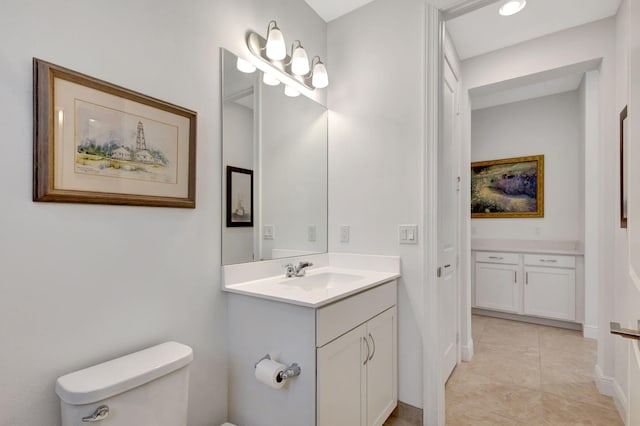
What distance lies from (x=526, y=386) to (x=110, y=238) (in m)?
2.75

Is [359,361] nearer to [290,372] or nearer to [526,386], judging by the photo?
[290,372]

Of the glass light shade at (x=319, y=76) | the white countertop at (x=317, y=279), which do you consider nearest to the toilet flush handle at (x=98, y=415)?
the white countertop at (x=317, y=279)

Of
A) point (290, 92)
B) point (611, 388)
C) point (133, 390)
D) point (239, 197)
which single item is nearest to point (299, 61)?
point (290, 92)

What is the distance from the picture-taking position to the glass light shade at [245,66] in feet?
5.29

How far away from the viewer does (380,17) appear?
1990mm

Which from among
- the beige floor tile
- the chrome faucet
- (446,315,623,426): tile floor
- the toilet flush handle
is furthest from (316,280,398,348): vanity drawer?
the beige floor tile

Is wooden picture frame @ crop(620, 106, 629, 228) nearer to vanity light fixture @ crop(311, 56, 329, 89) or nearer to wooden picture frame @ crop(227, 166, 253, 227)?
vanity light fixture @ crop(311, 56, 329, 89)

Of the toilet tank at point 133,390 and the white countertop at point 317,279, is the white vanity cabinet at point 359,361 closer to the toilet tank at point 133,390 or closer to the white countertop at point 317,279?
the white countertop at point 317,279

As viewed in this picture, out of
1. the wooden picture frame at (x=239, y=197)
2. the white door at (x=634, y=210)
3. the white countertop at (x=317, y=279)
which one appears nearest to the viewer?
the white door at (x=634, y=210)

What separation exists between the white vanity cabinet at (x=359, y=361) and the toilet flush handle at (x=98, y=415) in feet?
2.31

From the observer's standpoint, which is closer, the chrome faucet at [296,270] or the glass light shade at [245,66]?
the glass light shade at [245,66]

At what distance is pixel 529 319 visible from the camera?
3555mm

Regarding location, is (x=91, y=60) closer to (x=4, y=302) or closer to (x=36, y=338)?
(x=4, y=302)

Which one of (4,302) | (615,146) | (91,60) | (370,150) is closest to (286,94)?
(370,150)
